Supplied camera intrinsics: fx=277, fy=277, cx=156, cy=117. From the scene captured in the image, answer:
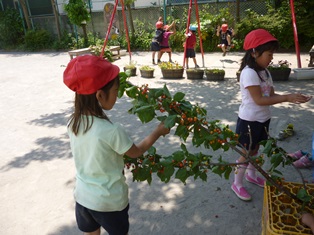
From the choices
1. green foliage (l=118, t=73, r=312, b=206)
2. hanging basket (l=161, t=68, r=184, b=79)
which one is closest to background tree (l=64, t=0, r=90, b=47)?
hanging basket (l=161, t=68, r=184, b=79)

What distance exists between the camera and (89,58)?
1.33m

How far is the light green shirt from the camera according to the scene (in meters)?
1.39

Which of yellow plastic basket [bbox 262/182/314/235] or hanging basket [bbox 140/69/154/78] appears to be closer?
yellow plastic basket [bbox 262/182/314/235]

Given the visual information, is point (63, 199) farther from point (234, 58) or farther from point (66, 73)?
point (234, 58)

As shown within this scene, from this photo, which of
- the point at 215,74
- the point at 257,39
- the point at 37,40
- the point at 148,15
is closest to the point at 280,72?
the point at 215,74

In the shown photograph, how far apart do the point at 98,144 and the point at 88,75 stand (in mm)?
353

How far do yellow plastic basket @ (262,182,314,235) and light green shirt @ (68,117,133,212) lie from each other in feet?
2.82

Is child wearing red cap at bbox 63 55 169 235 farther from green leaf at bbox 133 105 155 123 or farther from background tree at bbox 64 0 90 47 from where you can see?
background tree at bbox 64 0 90 47

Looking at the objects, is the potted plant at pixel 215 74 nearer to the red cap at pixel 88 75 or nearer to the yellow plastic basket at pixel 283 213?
the yellow plastic basket at pixel 283 213

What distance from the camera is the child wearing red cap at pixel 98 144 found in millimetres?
1321

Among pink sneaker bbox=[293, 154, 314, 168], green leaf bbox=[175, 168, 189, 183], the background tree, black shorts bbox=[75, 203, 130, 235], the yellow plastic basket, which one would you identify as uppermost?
the background tree

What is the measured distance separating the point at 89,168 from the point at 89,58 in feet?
1.91

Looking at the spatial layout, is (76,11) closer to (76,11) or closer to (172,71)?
(76,11)

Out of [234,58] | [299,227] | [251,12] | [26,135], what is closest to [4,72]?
[26,135]
